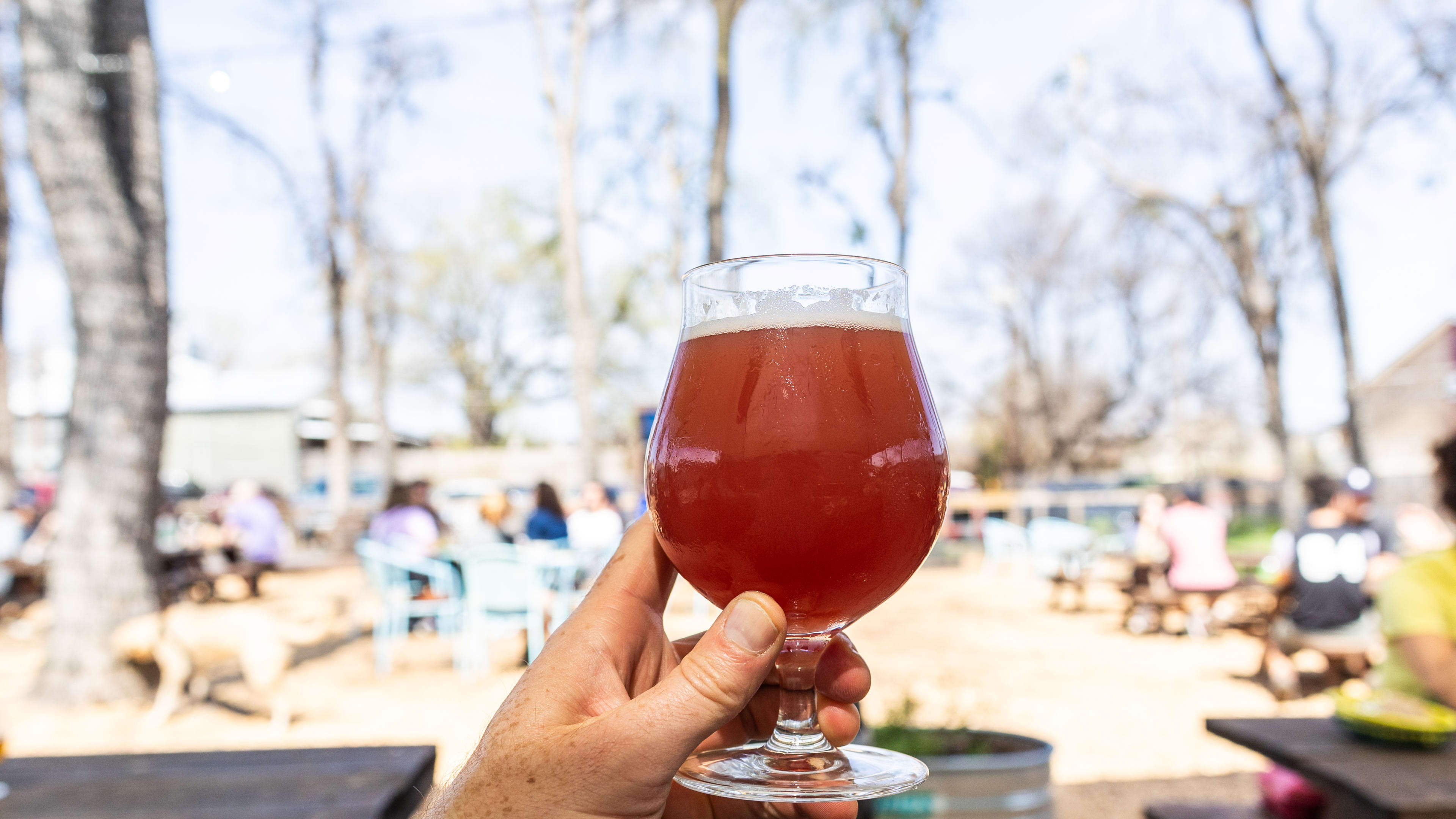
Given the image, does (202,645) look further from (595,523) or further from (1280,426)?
(1280,426)

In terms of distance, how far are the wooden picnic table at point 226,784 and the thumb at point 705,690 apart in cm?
123

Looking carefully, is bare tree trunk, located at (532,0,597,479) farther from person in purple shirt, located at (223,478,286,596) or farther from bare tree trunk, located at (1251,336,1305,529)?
bare tree trunk, located at (1251,336,1305,529)

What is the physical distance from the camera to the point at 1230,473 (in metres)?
35.7

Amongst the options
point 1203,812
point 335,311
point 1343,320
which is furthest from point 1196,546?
point 335,311

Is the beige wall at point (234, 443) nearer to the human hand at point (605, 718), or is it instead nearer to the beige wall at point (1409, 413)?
the human hand at point (605, 718)

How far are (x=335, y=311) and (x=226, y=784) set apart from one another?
57.9 feet

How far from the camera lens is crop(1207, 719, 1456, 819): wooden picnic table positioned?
208 centimetres

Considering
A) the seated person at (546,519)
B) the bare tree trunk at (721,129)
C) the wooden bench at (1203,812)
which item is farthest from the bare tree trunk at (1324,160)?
the wooden bench at (1203,812)

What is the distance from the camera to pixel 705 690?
98 centimetres

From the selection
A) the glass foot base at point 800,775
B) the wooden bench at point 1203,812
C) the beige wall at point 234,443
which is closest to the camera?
the glass foot base at point 800,775

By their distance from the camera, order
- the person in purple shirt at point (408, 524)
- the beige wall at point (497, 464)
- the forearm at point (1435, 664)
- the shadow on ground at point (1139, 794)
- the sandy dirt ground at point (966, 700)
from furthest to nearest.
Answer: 1. the beige wall at point (497, 464)
2. the person in purple shirt at point (408, 524)
3. the sandy dirt ground at point (966, 700)
4. the shadow on ground at point (1139, 794)
5. the forearm at point (1435, 664)

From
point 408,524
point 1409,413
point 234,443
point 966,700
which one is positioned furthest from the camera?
point 1409,413

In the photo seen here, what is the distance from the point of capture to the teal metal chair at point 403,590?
7.92 metres

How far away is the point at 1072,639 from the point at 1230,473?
98.7 feet
